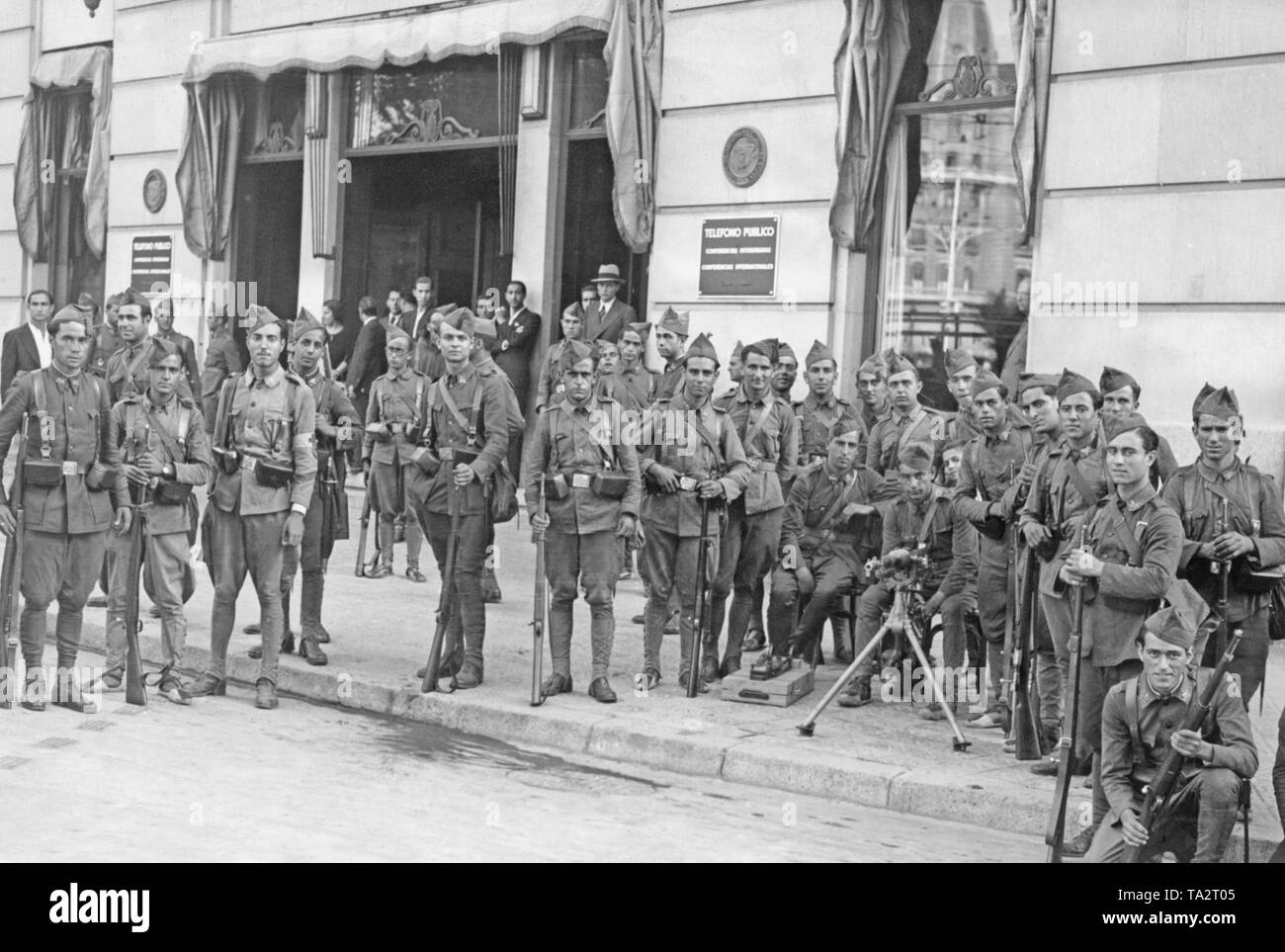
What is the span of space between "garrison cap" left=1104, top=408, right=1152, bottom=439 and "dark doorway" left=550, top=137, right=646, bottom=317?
25.2 feet

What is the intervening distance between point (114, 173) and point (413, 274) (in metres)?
4.83

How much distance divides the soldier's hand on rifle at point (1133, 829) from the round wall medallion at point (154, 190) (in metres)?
16.8

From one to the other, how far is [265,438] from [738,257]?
611 centimetres

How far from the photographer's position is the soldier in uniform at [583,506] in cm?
1011

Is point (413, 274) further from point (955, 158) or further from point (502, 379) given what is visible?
point (502, 379)

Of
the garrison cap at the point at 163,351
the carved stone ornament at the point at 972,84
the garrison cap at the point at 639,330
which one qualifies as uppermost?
the carved stone ornament at the point at 972,84

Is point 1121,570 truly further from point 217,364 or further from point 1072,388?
point 217,364

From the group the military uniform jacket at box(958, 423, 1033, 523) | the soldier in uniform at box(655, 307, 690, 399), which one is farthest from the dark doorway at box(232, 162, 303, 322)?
the military uniform jacket at box(958, 423, 1033, 523)

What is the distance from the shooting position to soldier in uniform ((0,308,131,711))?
31.7 ft

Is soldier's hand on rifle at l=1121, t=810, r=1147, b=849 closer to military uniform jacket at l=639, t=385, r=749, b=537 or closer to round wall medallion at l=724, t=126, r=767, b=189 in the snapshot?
military uniform jacket at l=639, t=385, r=749, b=537

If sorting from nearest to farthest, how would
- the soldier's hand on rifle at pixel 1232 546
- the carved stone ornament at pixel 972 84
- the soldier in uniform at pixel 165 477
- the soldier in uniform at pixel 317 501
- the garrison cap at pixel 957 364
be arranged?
the soldier's hand on rifle at pixel 1232 546 → the soldier in uniform at pixel 165 477 → the garrison cap at pixel 957 364 → the soldier in uniform at pixel 317 501 → the carved stone ornament at pixel 972 84

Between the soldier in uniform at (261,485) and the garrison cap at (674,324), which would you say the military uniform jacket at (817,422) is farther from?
the soldier in uniform at (261,485)

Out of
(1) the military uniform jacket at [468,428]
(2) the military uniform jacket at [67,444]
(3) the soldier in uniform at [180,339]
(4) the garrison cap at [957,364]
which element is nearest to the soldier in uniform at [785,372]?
(4) the garrison cap at [957,364]

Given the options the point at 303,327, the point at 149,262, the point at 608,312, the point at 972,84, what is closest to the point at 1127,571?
the point at 303,327
